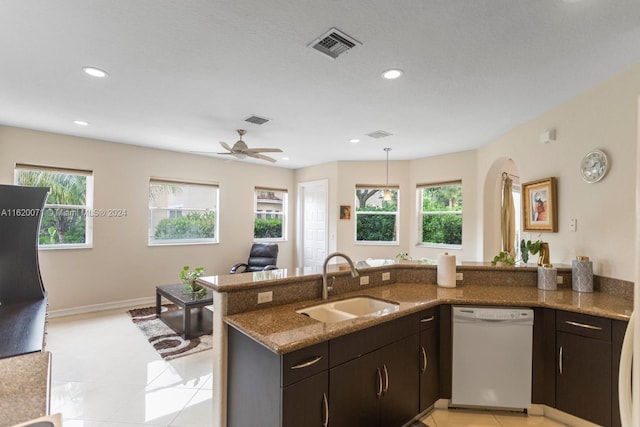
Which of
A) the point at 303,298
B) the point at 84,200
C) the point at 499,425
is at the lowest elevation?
the point at 499,425

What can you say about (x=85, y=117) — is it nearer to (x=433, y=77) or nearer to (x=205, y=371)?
(x=205, y=371)

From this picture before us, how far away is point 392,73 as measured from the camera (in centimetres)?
252

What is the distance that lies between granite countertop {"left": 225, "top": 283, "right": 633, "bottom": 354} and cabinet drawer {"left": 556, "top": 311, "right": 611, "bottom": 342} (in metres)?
0.05

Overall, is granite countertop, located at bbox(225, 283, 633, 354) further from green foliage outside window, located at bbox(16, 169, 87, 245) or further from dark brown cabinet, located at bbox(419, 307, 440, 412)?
green foliage outside window, located at bbox(16, 169, 87, 245)

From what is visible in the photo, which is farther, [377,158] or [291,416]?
[377,158]

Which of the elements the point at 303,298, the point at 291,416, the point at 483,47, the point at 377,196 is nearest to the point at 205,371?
the point at 303,298

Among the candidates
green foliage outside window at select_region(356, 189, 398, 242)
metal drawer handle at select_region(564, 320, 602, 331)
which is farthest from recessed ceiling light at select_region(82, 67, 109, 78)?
green foliage outside window at select_region(356, 189, 398, 242)

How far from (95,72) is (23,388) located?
2.47 meters

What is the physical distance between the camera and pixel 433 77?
259 cm

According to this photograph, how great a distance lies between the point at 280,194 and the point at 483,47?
525cm

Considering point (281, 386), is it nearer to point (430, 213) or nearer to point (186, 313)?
point (186, 313)

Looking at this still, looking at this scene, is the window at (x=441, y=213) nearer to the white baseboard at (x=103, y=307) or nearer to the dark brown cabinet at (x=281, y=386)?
the dark brown cabinet at (x=281, y=386)

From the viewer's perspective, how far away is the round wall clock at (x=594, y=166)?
257 centimetres

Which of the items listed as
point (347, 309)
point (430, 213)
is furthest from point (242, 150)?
point (430, 213)
